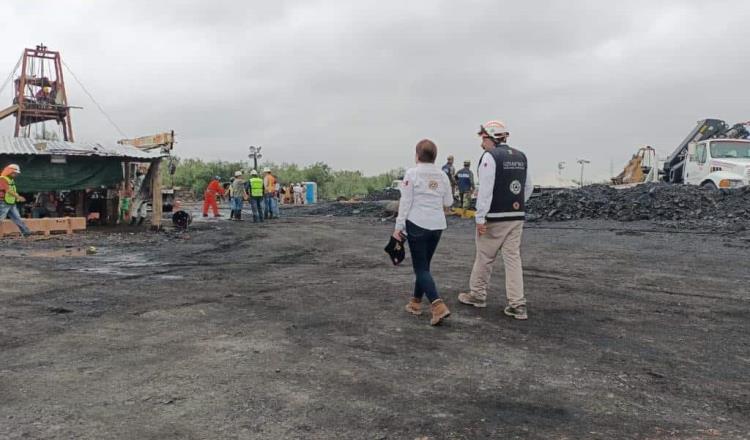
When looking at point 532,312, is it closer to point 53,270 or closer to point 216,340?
point 216,340

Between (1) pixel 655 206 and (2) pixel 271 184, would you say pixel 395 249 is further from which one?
(2) pixel 271 184

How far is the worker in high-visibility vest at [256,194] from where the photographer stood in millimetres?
19859

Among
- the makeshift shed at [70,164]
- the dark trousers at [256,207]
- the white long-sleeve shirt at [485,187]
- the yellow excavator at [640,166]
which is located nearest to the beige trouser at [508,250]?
the white long-sleeve shirt at [485,187]

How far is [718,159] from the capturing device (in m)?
18.8

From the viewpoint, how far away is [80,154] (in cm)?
1627

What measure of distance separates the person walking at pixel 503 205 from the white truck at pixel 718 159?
15507mm

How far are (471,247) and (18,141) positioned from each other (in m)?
13.8

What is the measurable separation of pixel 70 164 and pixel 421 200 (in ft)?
48.2

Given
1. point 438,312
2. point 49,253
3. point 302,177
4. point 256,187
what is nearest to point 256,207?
point 256,187

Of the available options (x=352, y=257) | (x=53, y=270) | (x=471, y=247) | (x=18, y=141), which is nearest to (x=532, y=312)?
(x=352, y=257)

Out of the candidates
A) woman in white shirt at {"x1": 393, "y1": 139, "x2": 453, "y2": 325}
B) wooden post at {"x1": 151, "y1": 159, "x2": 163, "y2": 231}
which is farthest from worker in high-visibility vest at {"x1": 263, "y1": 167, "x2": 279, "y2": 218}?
woman in white shirt at {"x1": 393, "y1": 139, "x2": 453, "y2": 325}

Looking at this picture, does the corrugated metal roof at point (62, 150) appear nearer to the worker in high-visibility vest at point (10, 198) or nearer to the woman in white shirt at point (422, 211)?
the worker in high-visibility vest at point (10, 198)

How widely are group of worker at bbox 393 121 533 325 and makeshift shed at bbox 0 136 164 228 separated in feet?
44.0

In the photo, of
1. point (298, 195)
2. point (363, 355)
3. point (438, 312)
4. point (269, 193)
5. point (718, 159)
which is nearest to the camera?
point (363, 355)
